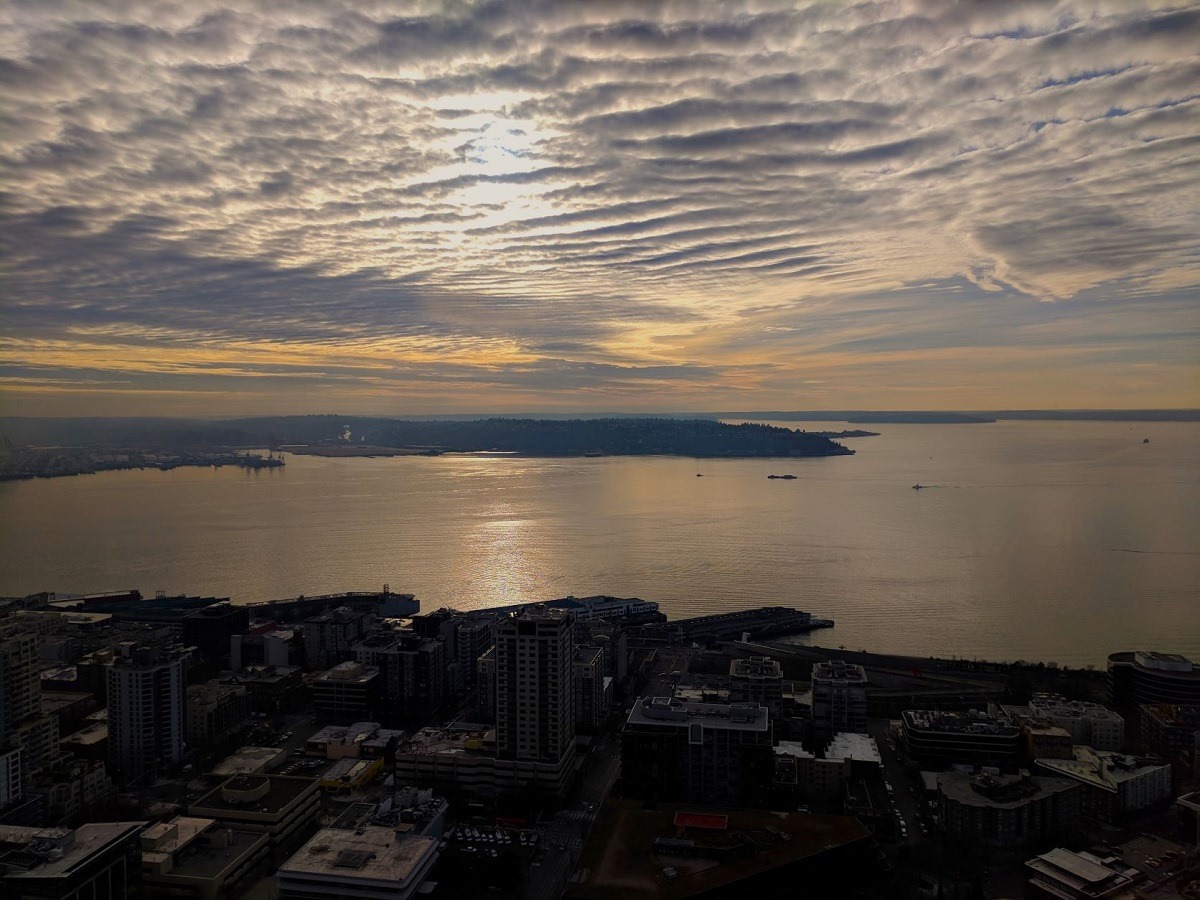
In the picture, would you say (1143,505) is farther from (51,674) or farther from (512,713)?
(51,674)

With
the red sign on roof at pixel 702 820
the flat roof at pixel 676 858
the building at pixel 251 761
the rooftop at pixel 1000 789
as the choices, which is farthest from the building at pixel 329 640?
the rooftop at pixel 1000 789

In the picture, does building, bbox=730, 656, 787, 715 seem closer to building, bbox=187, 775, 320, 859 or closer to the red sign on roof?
the red sign on roof

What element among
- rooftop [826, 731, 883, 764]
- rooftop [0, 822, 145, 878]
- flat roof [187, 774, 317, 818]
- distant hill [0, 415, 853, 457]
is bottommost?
rooftop [826, 731, 883, 764]

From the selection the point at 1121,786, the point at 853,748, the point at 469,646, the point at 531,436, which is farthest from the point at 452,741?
the point at 531,436

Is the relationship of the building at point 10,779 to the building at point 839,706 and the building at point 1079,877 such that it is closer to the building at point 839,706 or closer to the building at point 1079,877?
the building at point 839,706

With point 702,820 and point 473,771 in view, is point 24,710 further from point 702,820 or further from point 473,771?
point 702,820

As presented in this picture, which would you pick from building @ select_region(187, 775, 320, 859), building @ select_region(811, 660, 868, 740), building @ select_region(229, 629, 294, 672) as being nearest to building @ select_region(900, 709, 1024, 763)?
building @ select_region(811, 660, 868, 740)
